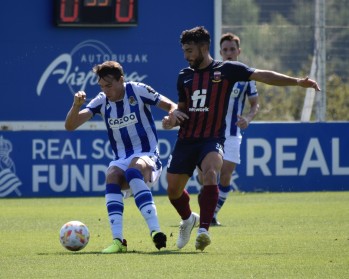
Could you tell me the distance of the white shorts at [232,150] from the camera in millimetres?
13250

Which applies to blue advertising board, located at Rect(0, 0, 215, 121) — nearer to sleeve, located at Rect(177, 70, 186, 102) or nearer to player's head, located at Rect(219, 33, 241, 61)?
player's head, located at Rect(219, 33, 241, 61)

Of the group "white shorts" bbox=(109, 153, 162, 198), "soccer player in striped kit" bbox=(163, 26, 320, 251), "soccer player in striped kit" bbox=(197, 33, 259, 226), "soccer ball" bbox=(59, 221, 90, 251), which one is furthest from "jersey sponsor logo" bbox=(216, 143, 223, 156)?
"soccer player in striped kit" bbox=(197, 33, 259, 226)

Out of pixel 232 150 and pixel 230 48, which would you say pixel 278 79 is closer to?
pixel 230 48

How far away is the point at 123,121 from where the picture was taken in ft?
33.9

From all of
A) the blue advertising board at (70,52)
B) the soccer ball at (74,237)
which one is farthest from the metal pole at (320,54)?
the soccer ball at (74,237)

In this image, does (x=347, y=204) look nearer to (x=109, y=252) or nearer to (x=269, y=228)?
(x=269, y=228)

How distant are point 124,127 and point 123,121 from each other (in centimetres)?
6

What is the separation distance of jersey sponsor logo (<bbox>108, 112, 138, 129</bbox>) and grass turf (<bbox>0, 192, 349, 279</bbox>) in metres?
1.11

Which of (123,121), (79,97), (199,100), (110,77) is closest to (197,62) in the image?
(199,100)

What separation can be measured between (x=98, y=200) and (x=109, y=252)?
8.83 m

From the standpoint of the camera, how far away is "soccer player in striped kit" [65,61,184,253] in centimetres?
986

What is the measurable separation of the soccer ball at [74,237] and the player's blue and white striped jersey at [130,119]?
941mm

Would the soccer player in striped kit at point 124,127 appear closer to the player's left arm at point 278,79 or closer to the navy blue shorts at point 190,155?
the navy blue shorts at point 190,155

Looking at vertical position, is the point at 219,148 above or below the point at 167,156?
above
